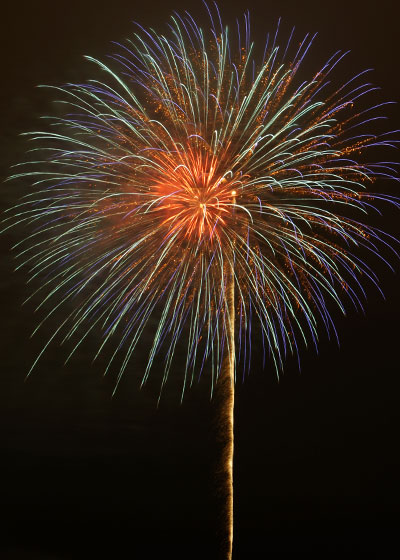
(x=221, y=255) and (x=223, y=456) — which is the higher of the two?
(x=221, y=255)

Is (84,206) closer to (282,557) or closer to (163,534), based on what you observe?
(163,534)

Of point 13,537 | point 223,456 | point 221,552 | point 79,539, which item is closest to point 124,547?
point 79,539

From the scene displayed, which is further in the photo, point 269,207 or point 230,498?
point 230,498

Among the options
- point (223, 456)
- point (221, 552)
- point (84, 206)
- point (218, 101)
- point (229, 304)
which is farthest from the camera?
point (221, 552)

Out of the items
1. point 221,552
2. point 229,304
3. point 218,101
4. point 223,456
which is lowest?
point 221,552

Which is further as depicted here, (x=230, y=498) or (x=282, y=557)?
(x=282, y=557)

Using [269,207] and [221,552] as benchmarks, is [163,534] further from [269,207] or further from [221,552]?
[269,207]

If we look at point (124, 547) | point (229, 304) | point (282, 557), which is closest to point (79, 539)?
point (124, 547)

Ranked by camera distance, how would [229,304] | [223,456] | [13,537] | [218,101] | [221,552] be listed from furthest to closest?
[13,537], [221,552], [223,456], [229,304], [218,101]

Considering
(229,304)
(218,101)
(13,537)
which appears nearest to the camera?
(218,101)
